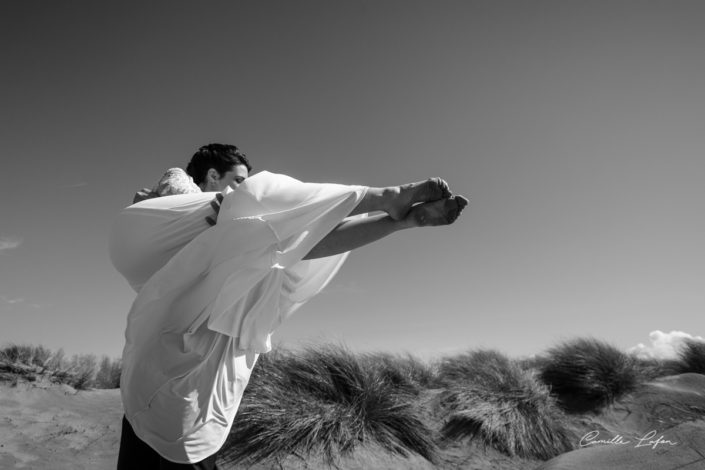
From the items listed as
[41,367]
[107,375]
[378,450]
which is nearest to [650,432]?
[378,450]

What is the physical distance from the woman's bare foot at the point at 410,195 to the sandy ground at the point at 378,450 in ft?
8.65

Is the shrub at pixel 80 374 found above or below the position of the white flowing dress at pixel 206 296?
below

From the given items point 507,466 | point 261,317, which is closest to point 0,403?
point 261,317

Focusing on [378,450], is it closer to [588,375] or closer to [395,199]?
[395,199]

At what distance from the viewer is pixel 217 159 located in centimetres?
210

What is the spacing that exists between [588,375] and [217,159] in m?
6.59

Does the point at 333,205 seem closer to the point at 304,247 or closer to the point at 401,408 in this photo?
the point at 304,247

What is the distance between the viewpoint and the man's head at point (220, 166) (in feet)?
6.83

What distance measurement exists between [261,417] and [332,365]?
3.52 feet

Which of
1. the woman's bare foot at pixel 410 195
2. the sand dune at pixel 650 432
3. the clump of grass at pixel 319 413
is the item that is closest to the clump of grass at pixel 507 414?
the sand dune at pixel 650 432

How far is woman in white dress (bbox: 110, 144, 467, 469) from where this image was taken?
139 centimetres

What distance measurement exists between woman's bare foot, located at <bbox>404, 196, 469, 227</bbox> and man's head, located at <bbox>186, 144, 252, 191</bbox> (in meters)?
1.00

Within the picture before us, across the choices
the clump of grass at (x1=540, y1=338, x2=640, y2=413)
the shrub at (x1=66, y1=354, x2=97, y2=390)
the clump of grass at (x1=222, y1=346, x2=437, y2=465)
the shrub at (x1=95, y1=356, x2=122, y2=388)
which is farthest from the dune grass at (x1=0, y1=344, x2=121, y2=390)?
the clump of grass at (x1=540, y1=338, x2=640, y2=413)

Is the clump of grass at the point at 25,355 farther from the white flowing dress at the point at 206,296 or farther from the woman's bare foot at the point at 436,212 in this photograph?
the woman's bare foot at the point at 436,212
